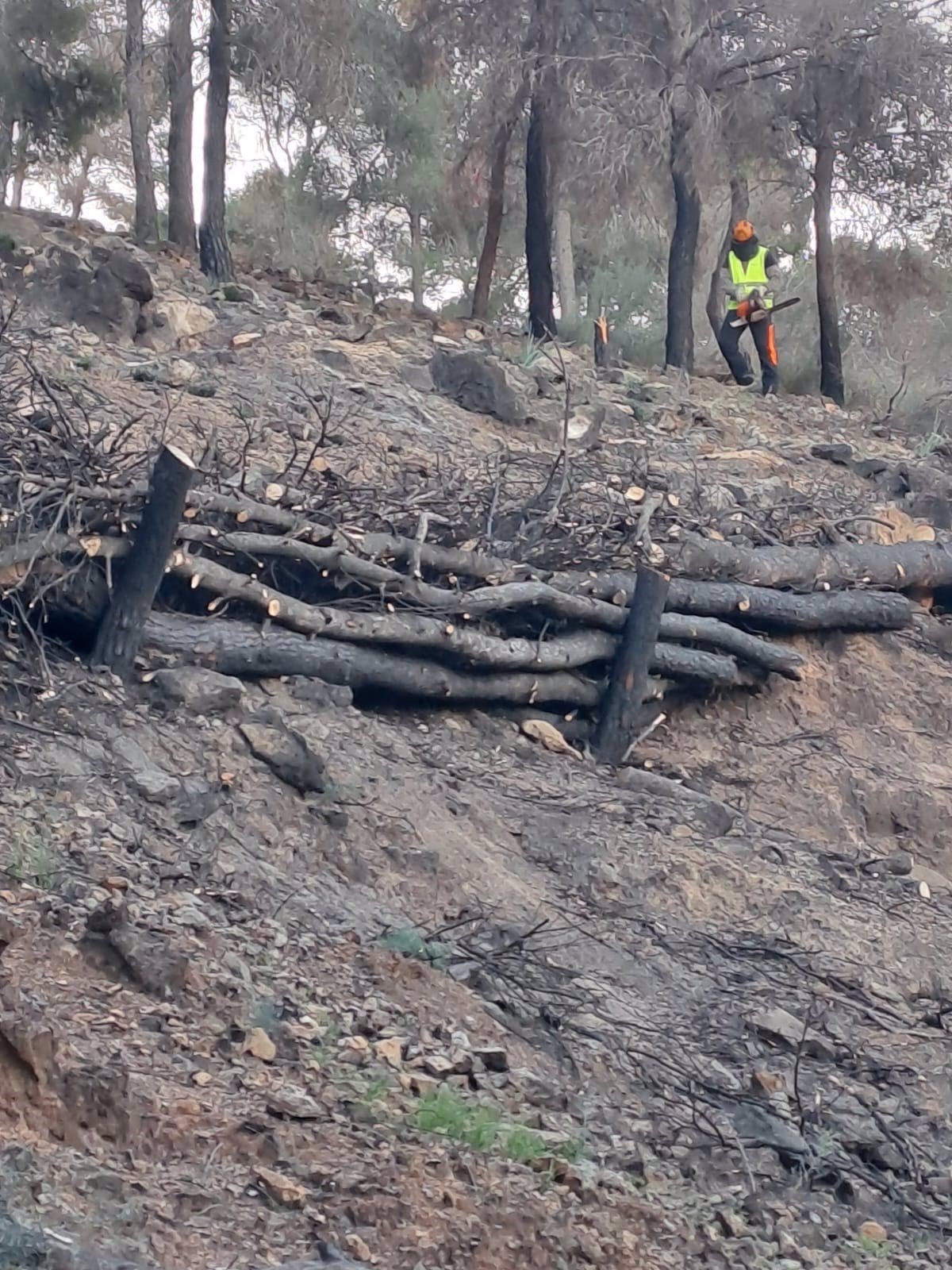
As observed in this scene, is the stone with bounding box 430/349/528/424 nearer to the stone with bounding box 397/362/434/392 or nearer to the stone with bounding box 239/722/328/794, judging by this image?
the stone with bounding box 397/362/434/392

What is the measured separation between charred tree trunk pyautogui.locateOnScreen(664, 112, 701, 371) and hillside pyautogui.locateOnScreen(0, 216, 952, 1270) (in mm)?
6301

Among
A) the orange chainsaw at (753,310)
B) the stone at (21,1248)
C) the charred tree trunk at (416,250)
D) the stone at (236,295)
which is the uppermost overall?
the charred tree trunk at (416,250)

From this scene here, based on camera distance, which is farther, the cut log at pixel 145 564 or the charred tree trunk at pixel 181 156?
the charred tree trunk at pixel 181 156

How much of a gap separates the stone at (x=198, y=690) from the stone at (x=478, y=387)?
544 centimetres

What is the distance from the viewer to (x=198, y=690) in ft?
20.7

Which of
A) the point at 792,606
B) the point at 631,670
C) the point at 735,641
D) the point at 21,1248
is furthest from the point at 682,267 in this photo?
the point at 21,1248

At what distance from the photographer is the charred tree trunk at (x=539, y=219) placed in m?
16.4

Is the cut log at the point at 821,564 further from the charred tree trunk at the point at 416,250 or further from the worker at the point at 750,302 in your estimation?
the charred tree trunk at the point at 416,250

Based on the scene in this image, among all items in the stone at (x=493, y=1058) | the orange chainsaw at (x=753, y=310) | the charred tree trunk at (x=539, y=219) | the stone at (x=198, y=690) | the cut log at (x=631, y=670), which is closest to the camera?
the stone at (x=493, y=1058)

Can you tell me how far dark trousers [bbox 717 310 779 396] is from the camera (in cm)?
1486

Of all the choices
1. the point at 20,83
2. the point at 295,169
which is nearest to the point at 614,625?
the point at 20,83

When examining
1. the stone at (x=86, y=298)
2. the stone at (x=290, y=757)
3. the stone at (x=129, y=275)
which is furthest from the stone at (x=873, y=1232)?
the stone at (x=129, y=275)

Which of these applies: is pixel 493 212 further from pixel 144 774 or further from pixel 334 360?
pixel 144 774

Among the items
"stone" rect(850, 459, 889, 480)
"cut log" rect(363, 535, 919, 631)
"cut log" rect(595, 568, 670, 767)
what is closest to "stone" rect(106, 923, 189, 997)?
"cut log" rect(363, 535, 919, 631)
